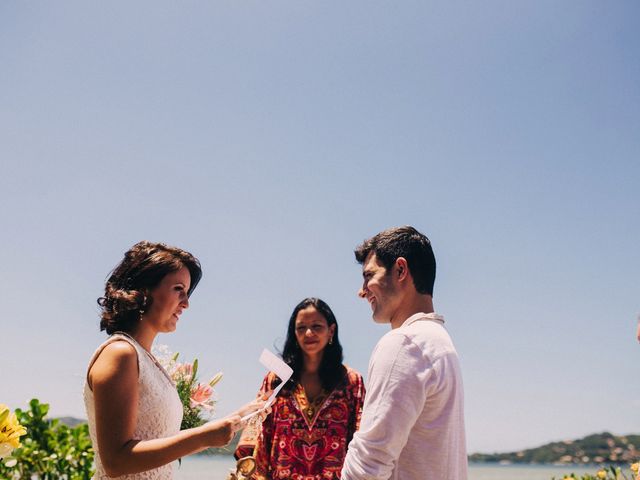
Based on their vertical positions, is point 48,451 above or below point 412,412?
below

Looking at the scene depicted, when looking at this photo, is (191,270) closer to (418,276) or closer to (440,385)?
(418,276)

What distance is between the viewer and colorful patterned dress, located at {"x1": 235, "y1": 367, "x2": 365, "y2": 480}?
4043mm

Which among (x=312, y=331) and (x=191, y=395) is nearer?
(x=191, y=395)

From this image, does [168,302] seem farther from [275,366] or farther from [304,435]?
[304,435]

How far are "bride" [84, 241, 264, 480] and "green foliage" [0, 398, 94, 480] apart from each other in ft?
13.6

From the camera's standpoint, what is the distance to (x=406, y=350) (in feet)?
6.11

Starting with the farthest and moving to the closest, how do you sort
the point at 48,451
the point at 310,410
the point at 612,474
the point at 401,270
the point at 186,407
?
the point at 612,474 < the point at 48,451 < the point at 310,410 < the point at 186,407 < the point at 401,270

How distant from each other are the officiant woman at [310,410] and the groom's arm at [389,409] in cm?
238

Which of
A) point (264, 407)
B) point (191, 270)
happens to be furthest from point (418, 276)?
point (191, 270)

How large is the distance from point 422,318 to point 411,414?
0.42 m

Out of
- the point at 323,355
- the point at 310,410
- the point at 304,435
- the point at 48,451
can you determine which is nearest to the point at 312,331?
the point at 323,355

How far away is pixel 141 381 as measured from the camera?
2020 mm

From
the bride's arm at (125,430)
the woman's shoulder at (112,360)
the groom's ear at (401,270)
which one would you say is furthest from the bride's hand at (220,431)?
the groom's ear at (401,270)

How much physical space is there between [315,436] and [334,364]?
2.09ft
